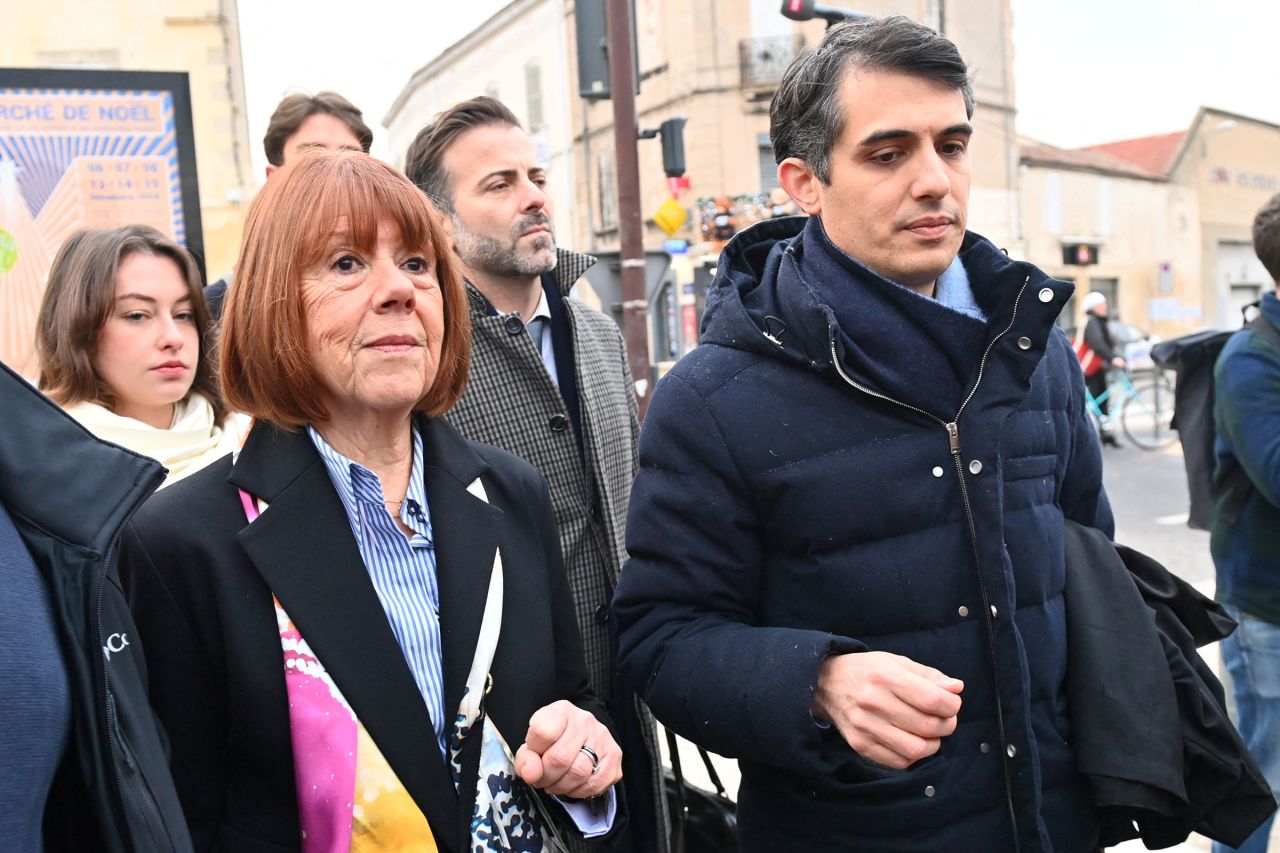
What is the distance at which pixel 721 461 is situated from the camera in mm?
1672

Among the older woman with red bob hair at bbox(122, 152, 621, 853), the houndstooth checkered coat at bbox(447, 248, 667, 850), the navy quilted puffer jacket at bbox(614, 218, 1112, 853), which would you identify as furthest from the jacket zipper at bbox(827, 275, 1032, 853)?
the houndstooth checkered coat at bbox(447, 248, 667, 850)

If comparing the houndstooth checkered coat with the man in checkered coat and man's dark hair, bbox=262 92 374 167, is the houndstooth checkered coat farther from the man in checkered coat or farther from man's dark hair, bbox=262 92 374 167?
man's dark hair, bbox=262 92 374 167

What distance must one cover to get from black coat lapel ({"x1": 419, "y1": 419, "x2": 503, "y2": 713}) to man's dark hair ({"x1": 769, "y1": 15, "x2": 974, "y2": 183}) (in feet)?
2.62

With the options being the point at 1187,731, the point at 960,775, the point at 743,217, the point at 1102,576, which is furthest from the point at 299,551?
the point at 743,217

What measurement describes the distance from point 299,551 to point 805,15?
7350 millimetres

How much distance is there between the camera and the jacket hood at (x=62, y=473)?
109cm

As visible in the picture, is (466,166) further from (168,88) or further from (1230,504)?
(1230,504)

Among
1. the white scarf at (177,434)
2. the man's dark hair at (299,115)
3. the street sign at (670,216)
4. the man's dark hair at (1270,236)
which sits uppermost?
the street sign at (670,216)

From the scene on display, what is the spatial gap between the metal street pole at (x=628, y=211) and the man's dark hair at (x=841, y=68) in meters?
4.55

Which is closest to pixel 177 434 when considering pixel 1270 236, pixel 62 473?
pixel 62 473

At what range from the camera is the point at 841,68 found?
1762 mm

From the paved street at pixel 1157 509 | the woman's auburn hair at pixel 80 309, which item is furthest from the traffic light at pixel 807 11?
the woman's auburn hair at pixel 80 309

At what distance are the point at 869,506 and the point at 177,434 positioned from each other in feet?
5.23

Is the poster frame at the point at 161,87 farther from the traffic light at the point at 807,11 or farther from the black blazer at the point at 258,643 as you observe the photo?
the traffic light at the point at 807,11
